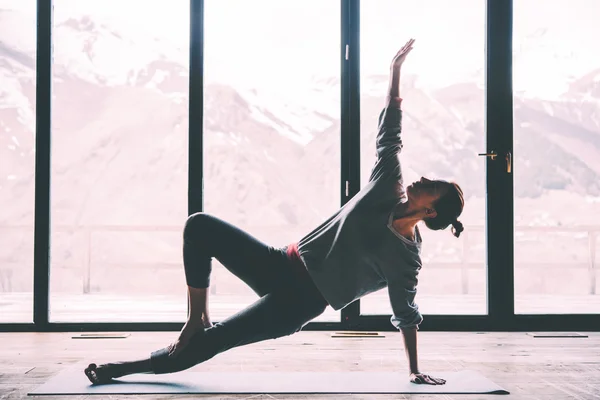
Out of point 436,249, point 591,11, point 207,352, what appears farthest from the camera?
point 436,249

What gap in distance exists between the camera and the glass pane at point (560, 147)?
6301 millimetres

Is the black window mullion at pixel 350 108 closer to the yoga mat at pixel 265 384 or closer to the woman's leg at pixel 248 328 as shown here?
the yoga mat at pixel 265 384

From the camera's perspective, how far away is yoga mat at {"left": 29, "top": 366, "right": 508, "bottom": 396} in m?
2.06

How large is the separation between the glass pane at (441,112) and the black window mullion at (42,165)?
8.99 feet

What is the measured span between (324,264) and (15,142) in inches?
268

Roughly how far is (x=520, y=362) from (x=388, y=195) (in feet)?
3.68

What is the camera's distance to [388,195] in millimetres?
2092

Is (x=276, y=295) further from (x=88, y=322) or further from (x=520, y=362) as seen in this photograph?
(x=88, y=322)

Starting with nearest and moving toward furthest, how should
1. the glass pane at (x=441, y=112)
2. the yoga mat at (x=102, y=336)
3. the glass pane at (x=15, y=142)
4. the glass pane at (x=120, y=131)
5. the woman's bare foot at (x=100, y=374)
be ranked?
the woman's bare foot at (x=100, y=374), the yoga mat at (x=102, y=336), the glass pane at (x=441, y=112), the glass pane at (x=15, y=142), the glass pane at (x=120, y=131)

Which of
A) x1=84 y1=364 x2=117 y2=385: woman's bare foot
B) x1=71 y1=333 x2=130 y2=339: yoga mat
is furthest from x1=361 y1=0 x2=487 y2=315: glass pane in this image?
x1=84 y1=364 x2=117 y2=385: woman's bare foot

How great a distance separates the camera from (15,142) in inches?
304

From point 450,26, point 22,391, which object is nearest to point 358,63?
point 22,391

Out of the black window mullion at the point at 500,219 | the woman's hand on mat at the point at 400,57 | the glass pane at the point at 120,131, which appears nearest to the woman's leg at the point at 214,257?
the woman's hand on mat at the point at 400,57

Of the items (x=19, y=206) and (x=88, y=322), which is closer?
(x=88, y=322)
